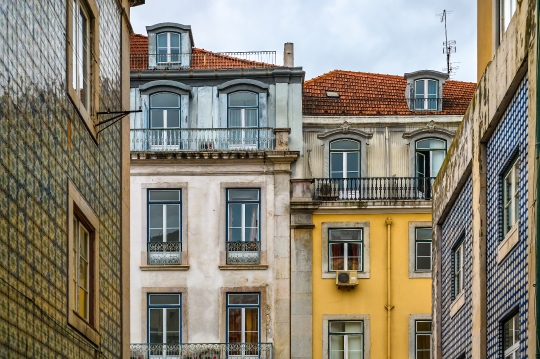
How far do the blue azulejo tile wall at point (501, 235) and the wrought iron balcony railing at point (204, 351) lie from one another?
19.6 meters

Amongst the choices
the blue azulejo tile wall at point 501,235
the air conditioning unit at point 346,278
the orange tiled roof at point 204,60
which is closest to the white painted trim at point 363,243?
the air conditioning unit at point 346,278

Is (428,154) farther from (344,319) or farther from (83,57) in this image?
(83,57)

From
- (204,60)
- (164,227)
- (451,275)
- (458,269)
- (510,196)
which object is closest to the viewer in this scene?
(510,196)

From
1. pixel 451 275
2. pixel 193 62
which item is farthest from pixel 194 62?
pixel 451 275

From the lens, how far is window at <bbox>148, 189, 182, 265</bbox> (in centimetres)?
3747

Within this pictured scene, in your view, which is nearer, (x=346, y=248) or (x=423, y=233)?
(x=423, y=233)

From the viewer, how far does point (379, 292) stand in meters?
37.4

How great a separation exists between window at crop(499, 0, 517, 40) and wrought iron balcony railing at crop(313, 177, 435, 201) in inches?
809

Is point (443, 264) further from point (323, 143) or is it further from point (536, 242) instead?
point (323, 143)

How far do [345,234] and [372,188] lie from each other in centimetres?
174

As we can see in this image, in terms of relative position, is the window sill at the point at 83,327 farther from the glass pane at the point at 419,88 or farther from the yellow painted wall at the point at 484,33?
the glass pane at the point at 419,88

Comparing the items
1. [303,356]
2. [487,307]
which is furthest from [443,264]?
[303,356]

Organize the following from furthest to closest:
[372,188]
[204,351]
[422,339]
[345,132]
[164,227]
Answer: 1. [345,132]
2. [372,188]
3. [164,227]
4. [422,339]
5. [204,351]

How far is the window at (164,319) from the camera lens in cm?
3691
